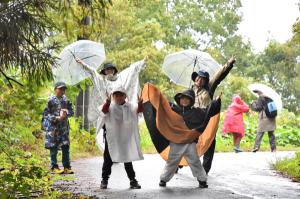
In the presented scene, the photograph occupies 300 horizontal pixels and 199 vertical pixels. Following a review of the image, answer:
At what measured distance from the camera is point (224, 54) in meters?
51.7

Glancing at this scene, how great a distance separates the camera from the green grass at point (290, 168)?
12445 millimetres

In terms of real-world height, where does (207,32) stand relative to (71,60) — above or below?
above

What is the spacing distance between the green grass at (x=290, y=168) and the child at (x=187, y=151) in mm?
2522

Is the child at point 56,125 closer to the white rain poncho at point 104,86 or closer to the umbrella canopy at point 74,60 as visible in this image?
the umbrella canopy at point 74,60

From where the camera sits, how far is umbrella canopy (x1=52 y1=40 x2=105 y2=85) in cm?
1216

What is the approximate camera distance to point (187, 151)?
10344 mm

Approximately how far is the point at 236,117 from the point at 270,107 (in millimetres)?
1777

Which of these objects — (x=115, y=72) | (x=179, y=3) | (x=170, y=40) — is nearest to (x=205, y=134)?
(x=115, y=72)

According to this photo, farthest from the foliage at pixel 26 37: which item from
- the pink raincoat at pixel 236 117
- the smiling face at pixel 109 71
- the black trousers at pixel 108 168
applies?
the pink raincoat at pixel 236 117

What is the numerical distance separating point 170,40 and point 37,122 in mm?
25780

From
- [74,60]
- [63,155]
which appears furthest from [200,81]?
[63,155]

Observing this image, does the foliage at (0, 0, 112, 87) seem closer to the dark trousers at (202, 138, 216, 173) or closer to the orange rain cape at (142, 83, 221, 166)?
the orange rain cape at (142, 83, 221, 166)

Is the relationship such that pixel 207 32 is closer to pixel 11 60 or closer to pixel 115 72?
pixel 115 72

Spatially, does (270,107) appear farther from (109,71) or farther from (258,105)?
(109,71)
